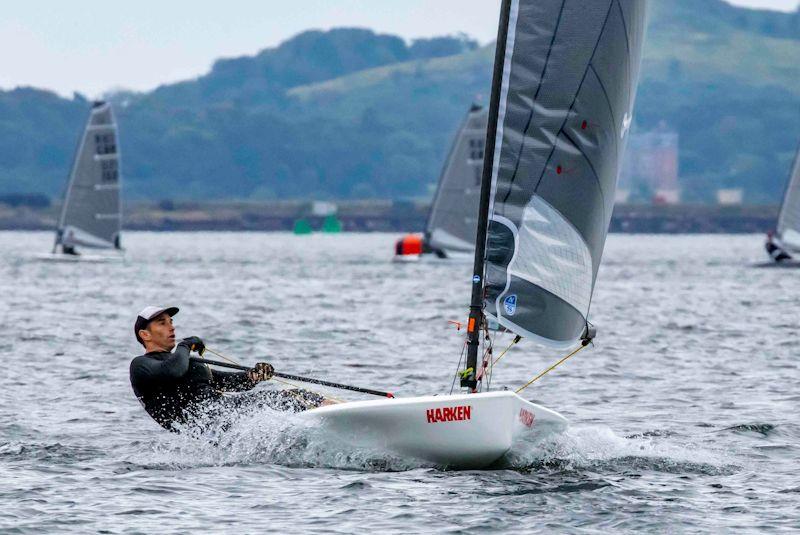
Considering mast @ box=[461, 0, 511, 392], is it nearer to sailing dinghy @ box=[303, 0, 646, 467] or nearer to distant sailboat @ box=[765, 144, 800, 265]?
sailing dinghy @ box=[303, 0, 646, 467]

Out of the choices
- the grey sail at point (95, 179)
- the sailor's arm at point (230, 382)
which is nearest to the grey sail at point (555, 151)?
the sailor's arm at point (230, 382)

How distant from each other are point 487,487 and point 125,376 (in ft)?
39.3

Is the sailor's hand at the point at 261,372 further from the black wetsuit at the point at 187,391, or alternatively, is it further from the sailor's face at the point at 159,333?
the sailor's face at the point at 159,333

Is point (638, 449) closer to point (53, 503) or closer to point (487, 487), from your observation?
point (487, 487)

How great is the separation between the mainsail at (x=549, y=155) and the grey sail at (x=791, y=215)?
51.9 meters

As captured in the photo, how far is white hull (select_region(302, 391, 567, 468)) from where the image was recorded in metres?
14.0

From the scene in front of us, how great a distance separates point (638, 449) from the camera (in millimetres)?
16312

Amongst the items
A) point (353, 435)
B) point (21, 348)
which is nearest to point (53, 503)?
point (353, 435)

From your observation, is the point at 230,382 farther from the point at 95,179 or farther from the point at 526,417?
the point at 95,179

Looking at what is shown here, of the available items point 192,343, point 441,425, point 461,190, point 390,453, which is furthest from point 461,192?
point 441,425

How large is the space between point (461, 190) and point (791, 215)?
14.2 meters

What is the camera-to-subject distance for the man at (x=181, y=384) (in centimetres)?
1500

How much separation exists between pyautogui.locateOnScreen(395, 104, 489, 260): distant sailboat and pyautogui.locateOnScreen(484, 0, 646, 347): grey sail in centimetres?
5160

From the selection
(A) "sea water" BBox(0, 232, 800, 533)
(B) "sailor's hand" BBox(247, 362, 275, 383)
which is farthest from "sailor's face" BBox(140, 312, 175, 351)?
(A) "sea water" BBox(0, 232, 800, 533)
